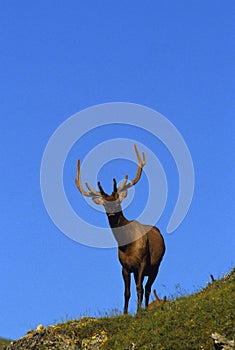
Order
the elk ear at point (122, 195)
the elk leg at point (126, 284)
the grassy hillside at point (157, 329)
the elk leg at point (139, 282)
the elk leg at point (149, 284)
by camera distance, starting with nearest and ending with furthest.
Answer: the grassy hillside at point (157, 329)
the elk leg at point (139, 282)
the elk leg at point (126, 284)
the elk ear at point (122, 195)
the elk leg at point (149, 284)

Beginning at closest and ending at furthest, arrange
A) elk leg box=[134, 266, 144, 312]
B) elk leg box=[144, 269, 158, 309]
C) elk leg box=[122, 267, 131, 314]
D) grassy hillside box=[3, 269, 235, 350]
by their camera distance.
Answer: grassy hillside box=[3, 269, 235, 350] < elk leg box=[134, 266, 144, 312] < elk leg box=[122, 267, 131, 314] < elk leg box=[144, 269, 158, 309]

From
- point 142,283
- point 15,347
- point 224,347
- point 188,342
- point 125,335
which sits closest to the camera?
point 224,347

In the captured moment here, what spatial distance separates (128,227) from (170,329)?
6.12m

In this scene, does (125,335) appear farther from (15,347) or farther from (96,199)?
(96,199)

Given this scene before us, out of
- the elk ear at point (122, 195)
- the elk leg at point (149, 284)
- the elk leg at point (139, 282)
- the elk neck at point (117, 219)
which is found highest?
the elk ear at point (122, 195)

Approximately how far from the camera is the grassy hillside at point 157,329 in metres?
22.3

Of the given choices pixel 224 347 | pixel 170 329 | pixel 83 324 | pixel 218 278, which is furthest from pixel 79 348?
pixel 218 278

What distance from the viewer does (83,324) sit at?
25.3m

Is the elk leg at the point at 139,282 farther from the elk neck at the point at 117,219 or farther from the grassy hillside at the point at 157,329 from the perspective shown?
the elk neck at the point at 117,219

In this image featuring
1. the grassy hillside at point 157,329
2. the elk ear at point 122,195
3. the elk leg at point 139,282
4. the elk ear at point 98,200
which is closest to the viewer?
the grassy hillside at point 157,329

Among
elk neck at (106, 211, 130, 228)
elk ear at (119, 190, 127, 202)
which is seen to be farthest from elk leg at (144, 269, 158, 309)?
elk ear at (119, 190, 127, 202)

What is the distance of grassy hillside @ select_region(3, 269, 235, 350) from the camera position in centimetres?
2228

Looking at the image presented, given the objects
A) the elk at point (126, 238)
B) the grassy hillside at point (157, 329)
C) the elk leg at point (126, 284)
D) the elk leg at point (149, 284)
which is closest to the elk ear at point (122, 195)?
the elk at point (126, 238)

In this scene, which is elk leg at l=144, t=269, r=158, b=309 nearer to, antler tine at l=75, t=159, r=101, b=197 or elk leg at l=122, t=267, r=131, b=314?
elk leg at l=122, t=267, r=131, b=314
